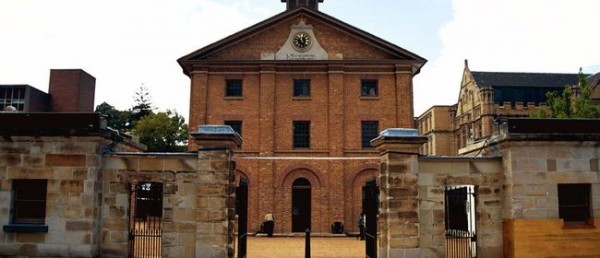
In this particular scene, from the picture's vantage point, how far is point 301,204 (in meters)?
26.9

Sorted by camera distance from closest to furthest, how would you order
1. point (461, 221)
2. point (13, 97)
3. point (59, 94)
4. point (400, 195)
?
point (400, 195) < point (461, 221) < point (59, 94) < point (13, 97)

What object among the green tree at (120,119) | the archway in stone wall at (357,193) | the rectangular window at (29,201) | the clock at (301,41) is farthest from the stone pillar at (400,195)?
the green tree at (120,119)

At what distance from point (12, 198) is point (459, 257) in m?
9.59

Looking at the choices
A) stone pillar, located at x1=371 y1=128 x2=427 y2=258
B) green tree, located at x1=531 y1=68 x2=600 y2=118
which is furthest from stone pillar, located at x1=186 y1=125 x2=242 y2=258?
green tree, located at x1=531 y1=68 x2=600 y2=118

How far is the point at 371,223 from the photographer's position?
37.4 ft

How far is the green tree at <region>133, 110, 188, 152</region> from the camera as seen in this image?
45.4m

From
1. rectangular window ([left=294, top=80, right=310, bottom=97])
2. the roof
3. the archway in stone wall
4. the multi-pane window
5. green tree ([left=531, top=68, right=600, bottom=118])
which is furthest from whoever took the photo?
the roof

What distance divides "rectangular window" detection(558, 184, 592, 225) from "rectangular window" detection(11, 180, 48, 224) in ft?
35.7

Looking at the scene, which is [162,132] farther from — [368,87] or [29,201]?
[29,201]

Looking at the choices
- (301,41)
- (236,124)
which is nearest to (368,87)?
(301,41)

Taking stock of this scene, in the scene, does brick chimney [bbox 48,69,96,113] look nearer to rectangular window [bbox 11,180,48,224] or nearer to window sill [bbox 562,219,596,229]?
rectangular window [bbox 11,180,48,224]

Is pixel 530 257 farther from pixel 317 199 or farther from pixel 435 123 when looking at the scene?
pixel 435 123

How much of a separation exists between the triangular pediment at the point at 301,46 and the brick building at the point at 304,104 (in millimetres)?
54

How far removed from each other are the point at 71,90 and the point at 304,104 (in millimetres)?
20516
